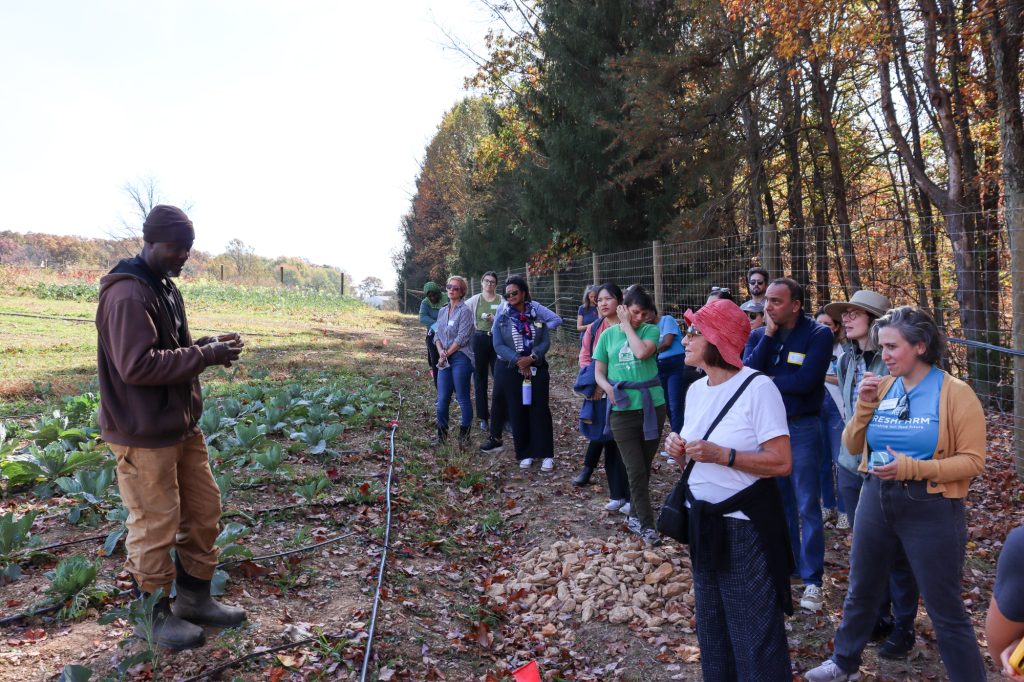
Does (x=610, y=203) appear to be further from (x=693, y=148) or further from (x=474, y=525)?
(x=474, y=525)

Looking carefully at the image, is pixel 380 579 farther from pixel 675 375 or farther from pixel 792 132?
pixel 792 132

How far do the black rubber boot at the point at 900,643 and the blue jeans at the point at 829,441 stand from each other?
1.71 meters

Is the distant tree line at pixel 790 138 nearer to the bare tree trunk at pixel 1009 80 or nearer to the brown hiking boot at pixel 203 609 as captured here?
the bare tree trunk at pixel 1009 80

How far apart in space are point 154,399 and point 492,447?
560 centimetres

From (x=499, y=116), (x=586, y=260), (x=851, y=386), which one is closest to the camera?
(x=851, y=386)

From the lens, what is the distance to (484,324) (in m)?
8.99

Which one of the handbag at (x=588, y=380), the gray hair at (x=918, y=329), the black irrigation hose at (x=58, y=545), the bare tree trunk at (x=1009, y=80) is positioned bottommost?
the black irrigation hose at (x=58, y=545)

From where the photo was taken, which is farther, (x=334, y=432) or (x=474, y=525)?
(x=334, y=432)

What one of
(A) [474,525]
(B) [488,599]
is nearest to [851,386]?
(B) [488,599]

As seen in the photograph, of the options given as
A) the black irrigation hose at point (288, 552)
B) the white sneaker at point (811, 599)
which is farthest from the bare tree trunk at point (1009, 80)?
the black irrigation hose at point (288, 552)

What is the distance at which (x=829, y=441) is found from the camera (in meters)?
6.00

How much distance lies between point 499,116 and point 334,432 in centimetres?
1778

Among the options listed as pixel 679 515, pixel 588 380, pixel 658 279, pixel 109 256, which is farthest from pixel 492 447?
pixel 109 256

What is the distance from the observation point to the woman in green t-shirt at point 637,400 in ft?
18.7
